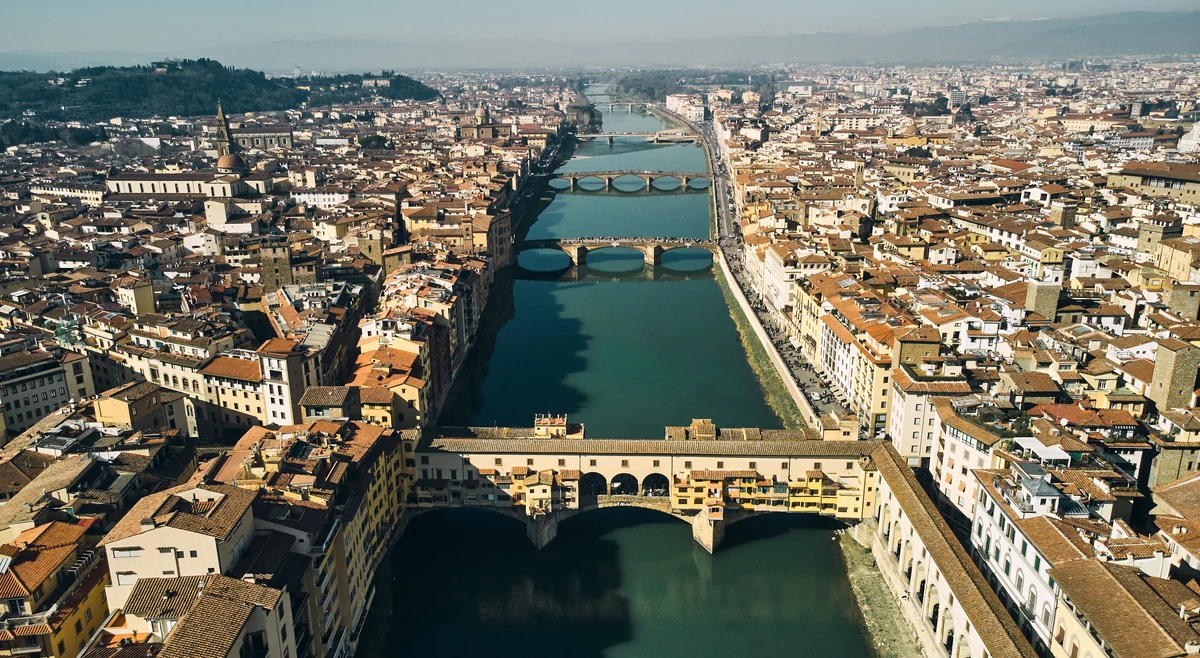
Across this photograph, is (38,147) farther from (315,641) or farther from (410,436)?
(315,641)

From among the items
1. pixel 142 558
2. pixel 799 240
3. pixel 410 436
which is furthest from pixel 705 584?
pixel 799 240

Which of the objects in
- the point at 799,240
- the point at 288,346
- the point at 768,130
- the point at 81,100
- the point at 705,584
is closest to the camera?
the point at 705,584

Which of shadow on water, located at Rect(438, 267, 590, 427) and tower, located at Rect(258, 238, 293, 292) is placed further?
tower, located at Rect(258, 238, 293, 292)

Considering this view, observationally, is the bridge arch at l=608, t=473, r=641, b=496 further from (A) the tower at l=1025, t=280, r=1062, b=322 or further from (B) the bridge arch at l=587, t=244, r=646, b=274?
(B) the bridge arch at l=587, t=244, r=646, b=274

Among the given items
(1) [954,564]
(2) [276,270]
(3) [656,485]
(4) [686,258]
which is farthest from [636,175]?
(1) [954,564]

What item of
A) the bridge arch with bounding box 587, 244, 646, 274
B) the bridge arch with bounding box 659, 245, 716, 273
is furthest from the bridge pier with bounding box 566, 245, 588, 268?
the bridge arch with bounding box 659, 245, 716, 273

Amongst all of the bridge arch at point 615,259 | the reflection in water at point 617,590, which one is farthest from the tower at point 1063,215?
the reflection in water at point 617,590

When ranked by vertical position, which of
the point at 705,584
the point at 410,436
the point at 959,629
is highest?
the point at 410,436
